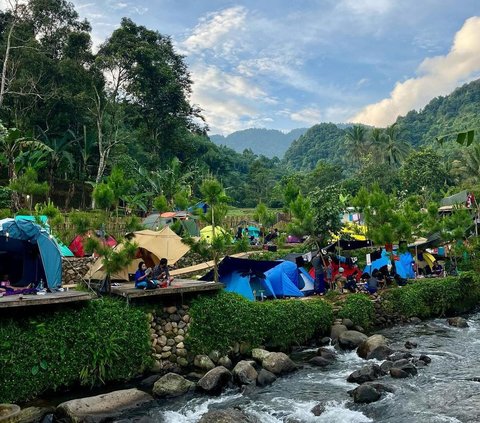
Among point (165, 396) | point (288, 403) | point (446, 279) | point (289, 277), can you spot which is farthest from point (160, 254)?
point (446, 279)

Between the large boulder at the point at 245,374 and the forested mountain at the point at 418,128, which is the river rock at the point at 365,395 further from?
the forested mountain at the point at 418,128

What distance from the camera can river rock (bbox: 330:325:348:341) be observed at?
47.2 feet

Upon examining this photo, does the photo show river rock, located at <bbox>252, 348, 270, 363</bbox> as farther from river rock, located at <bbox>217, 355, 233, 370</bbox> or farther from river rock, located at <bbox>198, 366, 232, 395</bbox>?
river rock, located at <bbox>198, 366, 232, 395</bbox>

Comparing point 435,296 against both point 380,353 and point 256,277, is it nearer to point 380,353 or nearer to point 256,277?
point 380,353

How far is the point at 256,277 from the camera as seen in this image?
54.3 feet

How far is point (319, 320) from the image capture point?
14.5m

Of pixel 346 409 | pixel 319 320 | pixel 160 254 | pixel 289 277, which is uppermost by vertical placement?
pixel 160 254

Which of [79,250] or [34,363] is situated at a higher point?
[79,250]

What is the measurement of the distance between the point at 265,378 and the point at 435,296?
32.4ft

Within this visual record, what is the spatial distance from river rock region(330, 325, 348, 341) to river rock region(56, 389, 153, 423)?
6614mm

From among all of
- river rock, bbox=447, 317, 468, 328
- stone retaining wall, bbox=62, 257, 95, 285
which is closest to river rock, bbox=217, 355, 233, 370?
stone retaining wall, bbox=62, 257, 95, 285

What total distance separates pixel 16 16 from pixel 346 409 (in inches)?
1208

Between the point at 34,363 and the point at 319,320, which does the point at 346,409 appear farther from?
the point at 34,363

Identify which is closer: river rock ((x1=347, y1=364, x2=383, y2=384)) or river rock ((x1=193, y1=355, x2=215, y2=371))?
river rock ((x1=347, y1=364, x2=383, y2=384))
